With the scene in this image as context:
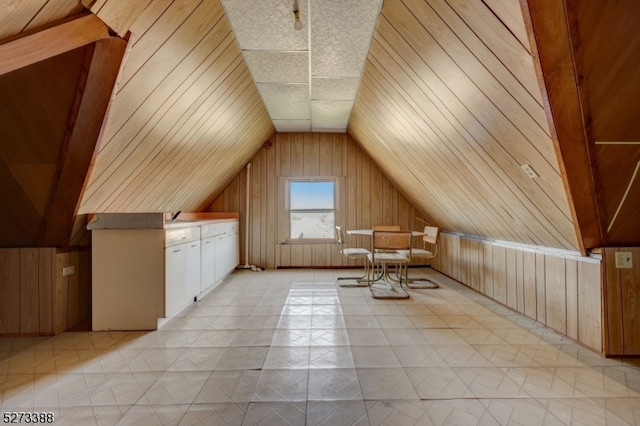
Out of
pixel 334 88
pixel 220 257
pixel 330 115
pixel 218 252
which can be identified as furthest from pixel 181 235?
pixel 330 115

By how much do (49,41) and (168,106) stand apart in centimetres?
101

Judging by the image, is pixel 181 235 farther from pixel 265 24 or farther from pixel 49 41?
pixel 265 24

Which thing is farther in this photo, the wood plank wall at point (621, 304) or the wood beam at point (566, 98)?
the wood plank wall at point (621, 304)

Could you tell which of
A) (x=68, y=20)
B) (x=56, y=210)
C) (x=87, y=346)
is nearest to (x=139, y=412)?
(x=87, y=346)

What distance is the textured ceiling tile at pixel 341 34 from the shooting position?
203 cm

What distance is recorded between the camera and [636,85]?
1421 millimetres

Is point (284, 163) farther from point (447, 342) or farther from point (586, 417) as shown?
point (586, 417)

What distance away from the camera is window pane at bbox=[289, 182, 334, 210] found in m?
5.38

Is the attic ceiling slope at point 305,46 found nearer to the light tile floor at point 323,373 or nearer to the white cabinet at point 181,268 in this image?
the white cabinet at point 181,268

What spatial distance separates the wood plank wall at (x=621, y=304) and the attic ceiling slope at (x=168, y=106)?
10.9 ft

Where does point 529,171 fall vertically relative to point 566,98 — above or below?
below

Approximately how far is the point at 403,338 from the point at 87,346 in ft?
8.38

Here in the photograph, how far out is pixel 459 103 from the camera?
83.1 inches

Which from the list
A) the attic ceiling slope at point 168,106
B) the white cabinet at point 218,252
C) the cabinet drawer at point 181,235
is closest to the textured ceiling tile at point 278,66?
the attic ceiling slope at point 168,106
